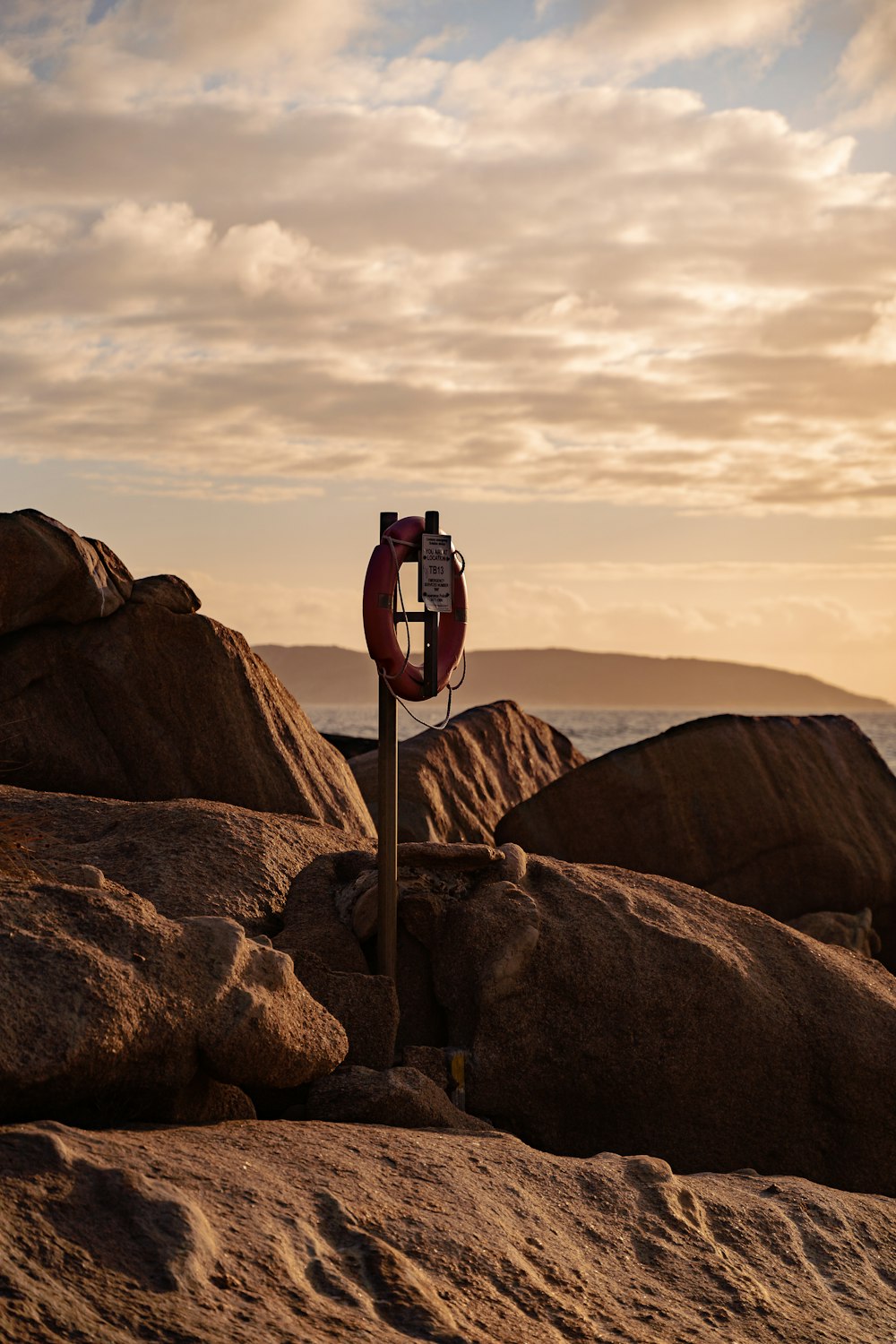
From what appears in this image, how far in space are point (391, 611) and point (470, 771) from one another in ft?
18.6

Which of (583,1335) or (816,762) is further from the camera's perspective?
(816,762)

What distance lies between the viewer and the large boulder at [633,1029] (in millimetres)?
6340

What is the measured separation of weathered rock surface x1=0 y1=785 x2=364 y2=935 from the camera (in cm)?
651

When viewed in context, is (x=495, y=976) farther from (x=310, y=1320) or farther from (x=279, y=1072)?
(x=310, y=1320)

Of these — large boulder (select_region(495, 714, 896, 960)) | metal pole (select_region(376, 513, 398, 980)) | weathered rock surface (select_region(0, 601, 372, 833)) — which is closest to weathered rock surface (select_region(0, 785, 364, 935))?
metal pole (select_region(376, 513, 398, 980))

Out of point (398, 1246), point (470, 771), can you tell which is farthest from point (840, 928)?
point (398, 1246)

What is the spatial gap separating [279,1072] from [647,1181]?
1.51 metres

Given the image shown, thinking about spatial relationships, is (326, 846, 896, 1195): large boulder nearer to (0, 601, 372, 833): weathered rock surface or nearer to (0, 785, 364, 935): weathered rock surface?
(0, 785, 364, 935): weathered rock surface

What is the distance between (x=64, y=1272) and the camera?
3.26 meters

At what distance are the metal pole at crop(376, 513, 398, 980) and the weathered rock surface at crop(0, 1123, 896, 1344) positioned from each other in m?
1.40

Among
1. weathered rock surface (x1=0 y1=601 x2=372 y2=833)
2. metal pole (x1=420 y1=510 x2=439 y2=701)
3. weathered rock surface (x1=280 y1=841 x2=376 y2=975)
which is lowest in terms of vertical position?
weathered rock surface (x1=280 y1=841 x2=376 y2=975)

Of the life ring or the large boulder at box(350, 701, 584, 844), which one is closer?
the life ring

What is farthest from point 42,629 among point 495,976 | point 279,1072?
point 279,1072

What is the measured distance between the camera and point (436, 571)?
664cm
